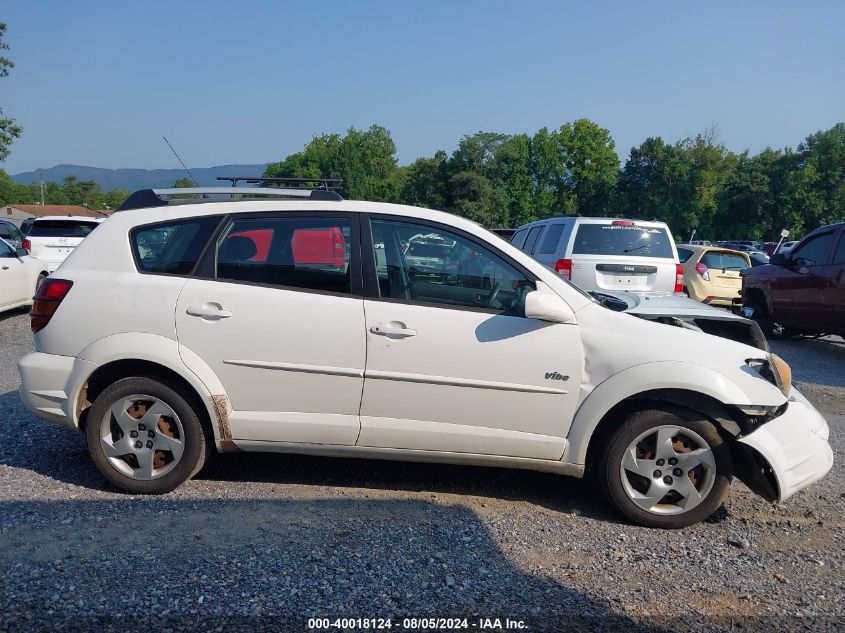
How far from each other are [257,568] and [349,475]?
139cm

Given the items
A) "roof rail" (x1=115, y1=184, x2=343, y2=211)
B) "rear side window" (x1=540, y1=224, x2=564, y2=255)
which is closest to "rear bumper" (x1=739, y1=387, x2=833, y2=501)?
"roof rail" (x1=115, y1=184, x2=343, y2=211)

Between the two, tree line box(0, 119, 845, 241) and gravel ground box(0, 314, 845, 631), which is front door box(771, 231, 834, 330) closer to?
gravel ground box(0, 314, 845, 631)

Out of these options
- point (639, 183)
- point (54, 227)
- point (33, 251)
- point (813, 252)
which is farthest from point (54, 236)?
point (639, 183)

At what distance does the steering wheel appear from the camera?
3.92 meters

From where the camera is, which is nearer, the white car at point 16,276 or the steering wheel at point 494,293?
the steering wheel at point 494,293

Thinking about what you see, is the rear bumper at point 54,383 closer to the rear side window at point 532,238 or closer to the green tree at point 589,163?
the rear side window at point 532,238

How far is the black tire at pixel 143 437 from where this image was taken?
13.0 feet

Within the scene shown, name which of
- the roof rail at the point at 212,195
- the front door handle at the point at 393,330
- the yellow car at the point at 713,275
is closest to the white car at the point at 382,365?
the front door handle at the point at 393,330

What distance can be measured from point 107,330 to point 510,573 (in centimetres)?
273

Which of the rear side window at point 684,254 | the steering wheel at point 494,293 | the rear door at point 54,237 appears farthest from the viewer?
the rear side window at point 684,254

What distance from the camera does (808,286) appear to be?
32.3 feet

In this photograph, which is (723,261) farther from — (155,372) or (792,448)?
(155,372)

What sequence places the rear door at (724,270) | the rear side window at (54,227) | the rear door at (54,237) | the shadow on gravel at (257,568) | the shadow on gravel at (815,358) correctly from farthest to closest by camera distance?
the rear door at (724,270), the rear side window at (54,227), the rear door at (54,237), the shadow on gravel at (815,358), the shadow on gravel at (257,568)

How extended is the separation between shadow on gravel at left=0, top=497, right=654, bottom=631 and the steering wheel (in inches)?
50.4
